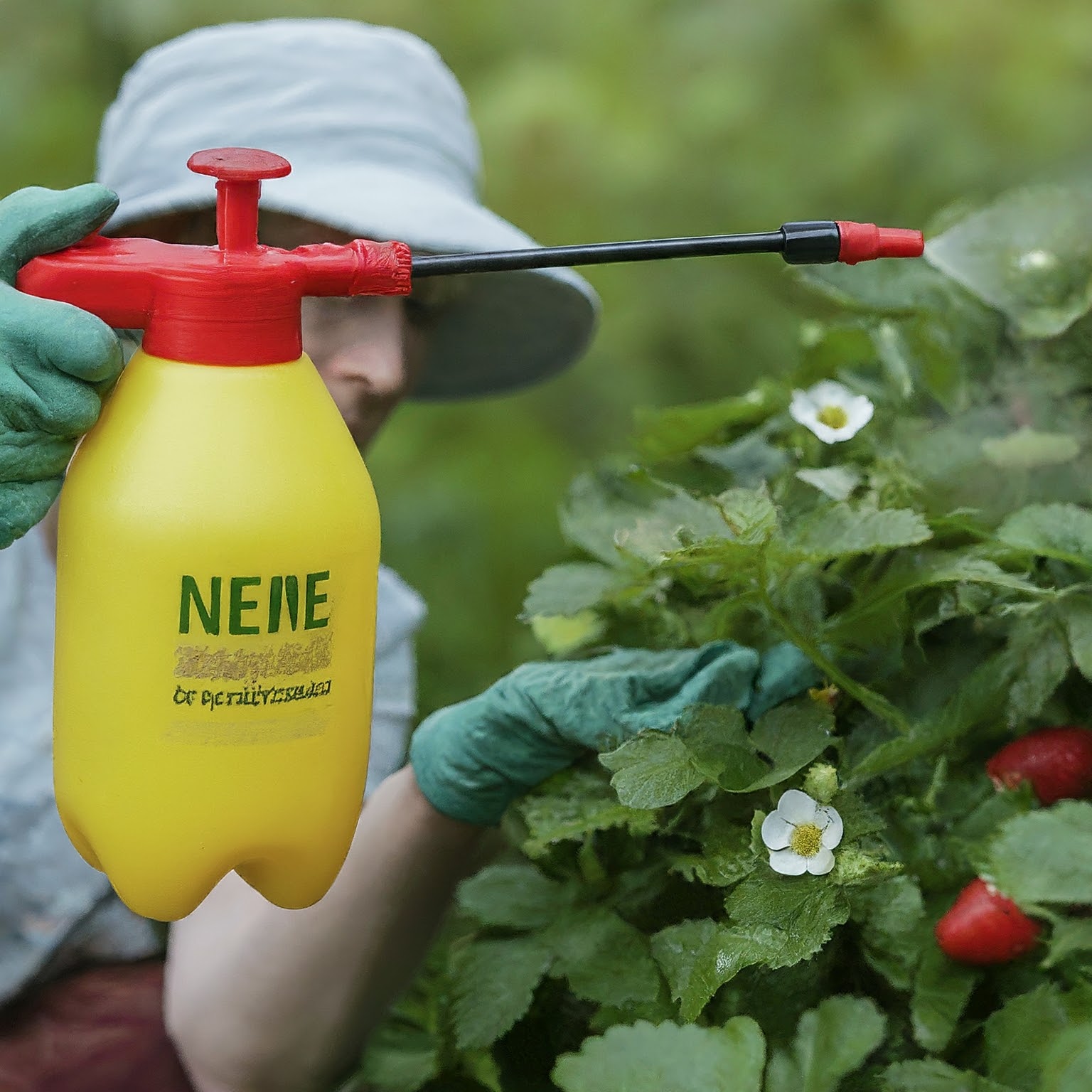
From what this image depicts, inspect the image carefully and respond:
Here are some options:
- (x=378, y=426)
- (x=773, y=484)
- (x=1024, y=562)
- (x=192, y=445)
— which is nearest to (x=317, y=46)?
(x=378, y=426)

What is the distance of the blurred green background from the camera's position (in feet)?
8.68

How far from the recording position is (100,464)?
2.61ft

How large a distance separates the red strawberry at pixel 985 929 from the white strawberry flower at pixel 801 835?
0.33ft

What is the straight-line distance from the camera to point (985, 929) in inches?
33.0

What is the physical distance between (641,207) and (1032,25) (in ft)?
2.68

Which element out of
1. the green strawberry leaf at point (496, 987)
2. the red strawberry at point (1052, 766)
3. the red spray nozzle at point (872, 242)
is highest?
the red spray nozzle at point (872, 242)

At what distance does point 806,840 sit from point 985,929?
0.42 feet

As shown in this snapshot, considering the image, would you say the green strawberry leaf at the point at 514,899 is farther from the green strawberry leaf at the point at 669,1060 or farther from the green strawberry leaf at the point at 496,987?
the green strawberry leaf at the point at 669,1060

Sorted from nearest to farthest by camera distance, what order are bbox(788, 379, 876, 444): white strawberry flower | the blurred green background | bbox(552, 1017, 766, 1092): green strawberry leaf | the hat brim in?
1. bbox(552, 1017, 766, 1092): green strawberry leaf
2. bbox(788, 379, 876, 444): white strawberry flower
3. the hat brim
4. the blurred green background

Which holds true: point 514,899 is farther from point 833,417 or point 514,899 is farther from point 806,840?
point 833,417

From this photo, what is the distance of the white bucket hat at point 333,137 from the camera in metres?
1.24

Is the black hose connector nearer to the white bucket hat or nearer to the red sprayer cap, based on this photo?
the red sprayer cap

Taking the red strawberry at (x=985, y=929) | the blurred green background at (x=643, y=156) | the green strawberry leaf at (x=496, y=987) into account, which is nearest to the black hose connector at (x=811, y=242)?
the red strawberry at (x=985, y=929)

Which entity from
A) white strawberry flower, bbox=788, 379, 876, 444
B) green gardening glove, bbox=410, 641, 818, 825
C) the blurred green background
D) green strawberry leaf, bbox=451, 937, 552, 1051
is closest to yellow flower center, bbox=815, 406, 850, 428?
white strawberry flower, bbox=788, 379, 876, 444
